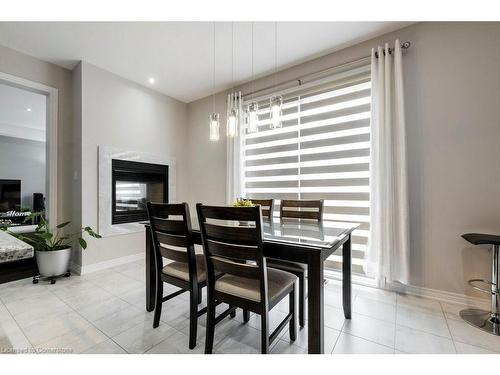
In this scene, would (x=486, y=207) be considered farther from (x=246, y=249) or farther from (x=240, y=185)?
(x=240, y=185)

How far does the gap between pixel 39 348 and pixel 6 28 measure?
3038mm

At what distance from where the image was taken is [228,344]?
1.53m

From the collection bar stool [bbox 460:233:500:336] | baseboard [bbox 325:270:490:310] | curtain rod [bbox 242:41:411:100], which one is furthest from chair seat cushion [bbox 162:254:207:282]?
curtain rod [bbox 242:41:411:100]

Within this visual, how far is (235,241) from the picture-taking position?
1.26 m

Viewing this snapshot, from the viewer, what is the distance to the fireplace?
10.6 ft

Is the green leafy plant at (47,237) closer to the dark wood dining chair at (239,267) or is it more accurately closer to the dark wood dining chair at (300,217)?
the dark wood dining chair at (239,267)

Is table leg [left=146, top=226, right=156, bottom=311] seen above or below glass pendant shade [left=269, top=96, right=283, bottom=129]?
below

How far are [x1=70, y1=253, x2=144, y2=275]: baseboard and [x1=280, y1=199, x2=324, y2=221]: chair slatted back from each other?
245cm

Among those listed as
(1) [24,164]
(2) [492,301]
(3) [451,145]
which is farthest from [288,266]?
(1) [24,164]

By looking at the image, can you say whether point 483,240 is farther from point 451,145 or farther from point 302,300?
point 302,300

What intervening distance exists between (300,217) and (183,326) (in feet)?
4.64

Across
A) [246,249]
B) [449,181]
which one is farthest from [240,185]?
[449,181]

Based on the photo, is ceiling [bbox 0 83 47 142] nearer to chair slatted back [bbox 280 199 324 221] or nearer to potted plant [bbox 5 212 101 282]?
potted plant [bbox 5 212 101 282]

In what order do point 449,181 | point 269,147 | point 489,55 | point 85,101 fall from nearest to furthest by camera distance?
1. point 489,55
2. point 449,181
3. point 85,101
4. point 269,147
